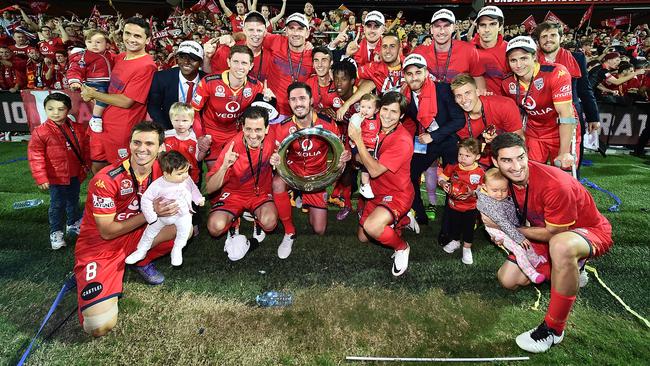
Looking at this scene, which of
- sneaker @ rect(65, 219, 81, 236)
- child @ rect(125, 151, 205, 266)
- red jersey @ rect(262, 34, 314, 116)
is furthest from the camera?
red jersey @ rect(262, 34, 314, 116)

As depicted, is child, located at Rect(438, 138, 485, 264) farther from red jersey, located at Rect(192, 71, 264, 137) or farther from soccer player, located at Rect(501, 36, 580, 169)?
red jersey, located at Rect(192, 71, 264, 137)

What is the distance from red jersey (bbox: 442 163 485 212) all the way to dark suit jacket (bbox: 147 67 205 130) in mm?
3253

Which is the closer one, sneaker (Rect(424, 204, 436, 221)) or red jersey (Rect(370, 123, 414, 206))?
red jersey (Rect(370, 123, 414, 206))

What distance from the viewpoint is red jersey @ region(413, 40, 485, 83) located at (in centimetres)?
468

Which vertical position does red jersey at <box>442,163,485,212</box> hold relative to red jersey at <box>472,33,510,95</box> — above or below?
below

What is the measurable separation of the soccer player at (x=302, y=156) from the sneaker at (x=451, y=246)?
4.89ft

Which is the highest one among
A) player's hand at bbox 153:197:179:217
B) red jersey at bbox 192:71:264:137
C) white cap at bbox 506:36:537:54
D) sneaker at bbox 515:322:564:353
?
white cap at bbox 506:36:537:54

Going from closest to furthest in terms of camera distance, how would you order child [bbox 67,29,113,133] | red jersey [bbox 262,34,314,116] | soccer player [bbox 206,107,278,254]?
soccer player [bbox 206,107,278,254]
child [bbox 67,29,113,133]
red jersey [bbox 262,34,314,116]

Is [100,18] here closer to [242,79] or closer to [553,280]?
[242,79]

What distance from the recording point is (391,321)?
3.18 metres

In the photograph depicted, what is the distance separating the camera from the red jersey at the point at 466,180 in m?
4.03

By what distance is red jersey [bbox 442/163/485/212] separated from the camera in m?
4.03

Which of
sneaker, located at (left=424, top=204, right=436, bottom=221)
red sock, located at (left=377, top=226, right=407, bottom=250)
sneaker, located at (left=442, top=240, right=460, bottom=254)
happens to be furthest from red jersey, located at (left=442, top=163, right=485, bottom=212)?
sneaker, located at (left=424, top=204, right=436, bottom=221)

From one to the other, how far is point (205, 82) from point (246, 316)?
2.69 meters
